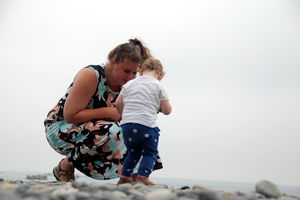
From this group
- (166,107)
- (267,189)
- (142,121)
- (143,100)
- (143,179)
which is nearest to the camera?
(267,189)

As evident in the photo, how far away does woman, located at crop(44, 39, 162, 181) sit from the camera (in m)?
4.64

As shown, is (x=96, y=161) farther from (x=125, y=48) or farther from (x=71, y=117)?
(x=125, y=48)

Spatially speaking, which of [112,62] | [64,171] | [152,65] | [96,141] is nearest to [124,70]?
[112,62]

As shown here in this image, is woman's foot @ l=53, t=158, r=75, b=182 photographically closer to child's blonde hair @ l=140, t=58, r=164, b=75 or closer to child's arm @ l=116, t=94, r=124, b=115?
child's arm @ l=116, t=94, r=124, b=115

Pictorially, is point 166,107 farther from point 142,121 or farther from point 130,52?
point 130,52

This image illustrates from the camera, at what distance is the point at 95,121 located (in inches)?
192

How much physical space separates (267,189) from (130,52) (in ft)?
8.33

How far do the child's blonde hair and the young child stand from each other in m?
0.10

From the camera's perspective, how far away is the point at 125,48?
461cm

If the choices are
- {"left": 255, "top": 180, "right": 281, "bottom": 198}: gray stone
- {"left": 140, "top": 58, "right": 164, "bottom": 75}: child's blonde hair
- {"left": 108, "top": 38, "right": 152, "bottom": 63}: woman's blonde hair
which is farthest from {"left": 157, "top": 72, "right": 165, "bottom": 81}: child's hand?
{"left": 255, "top": 180, "right": 281, "bottom": 198}: gray stone

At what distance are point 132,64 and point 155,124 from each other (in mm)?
890

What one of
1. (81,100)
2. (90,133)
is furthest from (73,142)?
(81,100)

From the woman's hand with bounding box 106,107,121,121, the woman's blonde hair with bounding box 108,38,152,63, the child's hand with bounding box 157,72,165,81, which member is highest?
the woman's blonde hair with bounding box 108,38,152,63

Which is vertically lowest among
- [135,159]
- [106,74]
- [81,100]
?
[135,159]
